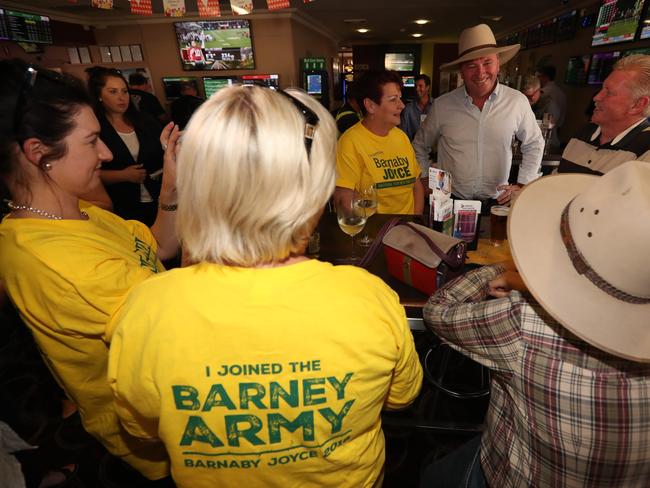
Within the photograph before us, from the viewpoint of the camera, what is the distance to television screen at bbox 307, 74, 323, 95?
728 cm

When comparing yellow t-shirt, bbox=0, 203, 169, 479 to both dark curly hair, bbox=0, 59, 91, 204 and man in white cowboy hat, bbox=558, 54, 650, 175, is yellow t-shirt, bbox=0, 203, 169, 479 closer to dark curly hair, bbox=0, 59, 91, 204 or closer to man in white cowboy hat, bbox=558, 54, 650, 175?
dark curly hair, bbox=0, 59, 91, 204

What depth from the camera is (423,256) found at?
1.37m

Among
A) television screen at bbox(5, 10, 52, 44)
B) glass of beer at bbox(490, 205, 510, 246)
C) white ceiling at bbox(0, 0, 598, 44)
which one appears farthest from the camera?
white ceiling at bbox(0, 0, 598, 44)

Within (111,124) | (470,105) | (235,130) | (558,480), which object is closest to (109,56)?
(111,124)

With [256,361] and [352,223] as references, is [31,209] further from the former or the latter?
[352,223]

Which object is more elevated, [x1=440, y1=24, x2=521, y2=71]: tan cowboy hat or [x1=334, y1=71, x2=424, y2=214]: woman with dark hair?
[x1=440, y1=24, x2=521, y2=71]: tan cowboy hat

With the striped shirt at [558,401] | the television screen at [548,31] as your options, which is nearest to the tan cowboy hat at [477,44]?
the striped shirt at [558,401]

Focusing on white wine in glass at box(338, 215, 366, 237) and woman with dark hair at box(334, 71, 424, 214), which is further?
woman with dark hair at box(334, 71, 424, 214)

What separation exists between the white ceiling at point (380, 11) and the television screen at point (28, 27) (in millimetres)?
142

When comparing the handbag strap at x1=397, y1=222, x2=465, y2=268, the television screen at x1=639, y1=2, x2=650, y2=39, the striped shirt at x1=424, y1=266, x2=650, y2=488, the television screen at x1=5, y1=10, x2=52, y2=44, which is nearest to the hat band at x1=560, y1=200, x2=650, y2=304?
the striped shirt at x1=424, y1=266, x2=650, y2=488

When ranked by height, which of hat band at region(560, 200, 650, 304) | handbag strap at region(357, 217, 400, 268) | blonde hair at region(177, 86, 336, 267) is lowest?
handbag strap at region(357, 217, 400, 268)

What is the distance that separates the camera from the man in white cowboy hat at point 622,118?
199 centimetres

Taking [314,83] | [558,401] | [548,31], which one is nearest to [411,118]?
[314,83]

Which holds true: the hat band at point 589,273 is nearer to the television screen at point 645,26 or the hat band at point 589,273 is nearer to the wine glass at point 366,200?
the wine glass at point 366,200
